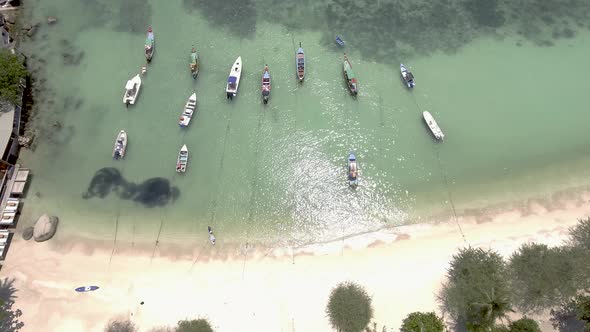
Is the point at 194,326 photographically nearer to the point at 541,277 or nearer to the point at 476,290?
the point at 476,290

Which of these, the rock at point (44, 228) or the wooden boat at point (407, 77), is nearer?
the rock at point (44, 228)

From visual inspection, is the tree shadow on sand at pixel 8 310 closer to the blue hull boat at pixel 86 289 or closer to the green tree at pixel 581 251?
the blue hull boat at pixel 86 289

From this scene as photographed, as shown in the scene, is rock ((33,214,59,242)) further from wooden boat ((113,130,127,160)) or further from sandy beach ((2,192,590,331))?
wooden boat ((113,130,127,160))

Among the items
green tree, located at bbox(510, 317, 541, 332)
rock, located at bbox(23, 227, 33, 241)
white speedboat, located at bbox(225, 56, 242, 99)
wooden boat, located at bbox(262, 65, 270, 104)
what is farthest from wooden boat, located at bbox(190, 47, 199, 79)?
green tree, located at bbox(510, 317, 541, 332)

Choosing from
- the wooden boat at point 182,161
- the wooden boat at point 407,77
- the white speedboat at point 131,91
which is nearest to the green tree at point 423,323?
the wooden boat at point 407,77

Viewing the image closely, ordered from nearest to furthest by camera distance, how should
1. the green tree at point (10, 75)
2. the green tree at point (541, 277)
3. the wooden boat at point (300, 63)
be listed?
the green tree at point (541, 277) < the green tree at point (10, 75) < the wooden boat at point (300, 63)

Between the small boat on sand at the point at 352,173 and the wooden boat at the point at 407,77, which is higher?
the wooden boat at the point at 407,77
